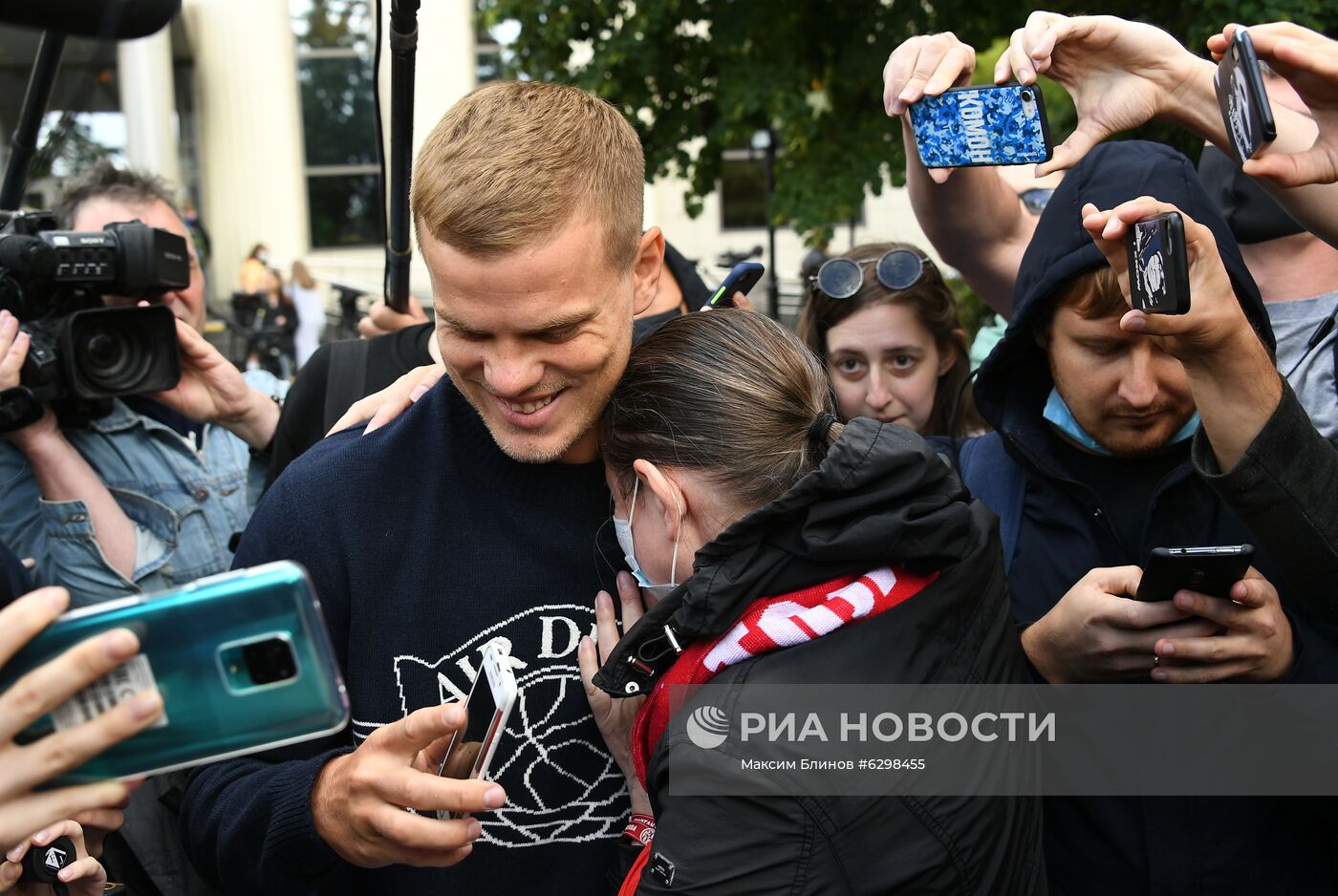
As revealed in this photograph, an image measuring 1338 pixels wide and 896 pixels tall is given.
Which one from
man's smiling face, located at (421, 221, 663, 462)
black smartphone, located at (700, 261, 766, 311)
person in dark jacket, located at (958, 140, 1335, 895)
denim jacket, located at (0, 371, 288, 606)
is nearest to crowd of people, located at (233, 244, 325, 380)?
denim jacket, located at (0, 371, 288, 606)

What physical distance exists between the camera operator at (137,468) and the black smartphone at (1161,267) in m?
2.24

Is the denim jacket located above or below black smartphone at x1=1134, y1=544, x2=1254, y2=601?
below

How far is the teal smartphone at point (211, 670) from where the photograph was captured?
3.77 feet

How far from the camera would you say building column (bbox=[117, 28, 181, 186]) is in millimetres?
15320

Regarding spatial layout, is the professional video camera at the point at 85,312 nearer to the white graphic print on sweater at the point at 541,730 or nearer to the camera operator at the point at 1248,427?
the white graphic print on sweater at the point at 541,730

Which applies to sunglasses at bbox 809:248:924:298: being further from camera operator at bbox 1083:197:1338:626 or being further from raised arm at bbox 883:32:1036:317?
camera operator at bbox 1083:197:1338:626

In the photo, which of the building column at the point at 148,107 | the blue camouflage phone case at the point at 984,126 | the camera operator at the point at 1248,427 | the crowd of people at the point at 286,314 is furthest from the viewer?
the building column at the point at 148,107

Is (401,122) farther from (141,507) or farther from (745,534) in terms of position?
(141,507)

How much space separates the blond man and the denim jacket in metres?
1.07

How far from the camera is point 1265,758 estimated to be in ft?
6.64

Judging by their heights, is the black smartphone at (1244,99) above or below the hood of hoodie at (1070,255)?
above

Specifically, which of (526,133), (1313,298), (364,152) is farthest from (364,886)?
(364,152)

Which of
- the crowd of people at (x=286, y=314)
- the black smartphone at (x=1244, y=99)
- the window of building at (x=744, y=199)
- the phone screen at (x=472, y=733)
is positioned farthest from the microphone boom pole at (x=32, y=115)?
the window of building at (x=744, y=199)

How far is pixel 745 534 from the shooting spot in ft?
5.46
